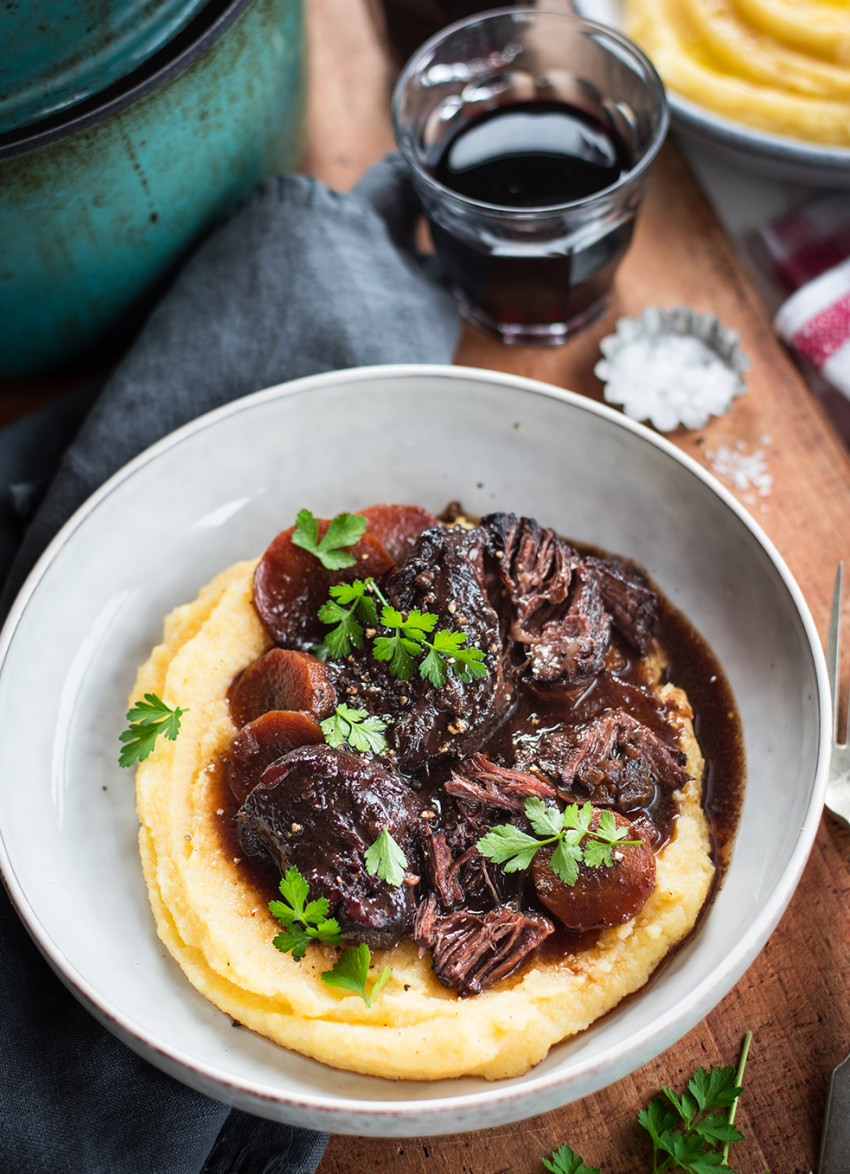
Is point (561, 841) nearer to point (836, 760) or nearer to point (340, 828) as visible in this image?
point (340, 828)

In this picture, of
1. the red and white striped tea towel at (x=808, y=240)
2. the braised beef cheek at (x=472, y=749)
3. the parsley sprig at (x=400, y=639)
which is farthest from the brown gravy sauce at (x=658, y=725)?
the red and white striped tea towel at (x=808, y=240)

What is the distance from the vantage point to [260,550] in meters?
4.74

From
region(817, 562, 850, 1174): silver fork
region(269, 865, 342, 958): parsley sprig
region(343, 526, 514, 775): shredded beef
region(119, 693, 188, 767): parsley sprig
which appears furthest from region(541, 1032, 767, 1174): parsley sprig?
region(119, 693, 188, 767): parsley sprig

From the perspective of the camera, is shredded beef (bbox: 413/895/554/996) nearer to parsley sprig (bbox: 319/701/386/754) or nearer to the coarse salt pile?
parsley sprig (bbox: 319/701/386/754)

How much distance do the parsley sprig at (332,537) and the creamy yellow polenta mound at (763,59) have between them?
318 centimetres

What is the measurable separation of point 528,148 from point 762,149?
1.21 metres

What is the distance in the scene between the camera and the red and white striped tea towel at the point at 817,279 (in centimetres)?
527

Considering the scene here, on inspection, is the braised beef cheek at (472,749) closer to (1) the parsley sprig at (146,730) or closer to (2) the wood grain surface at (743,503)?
(1) the parsley sprig at (146,730)

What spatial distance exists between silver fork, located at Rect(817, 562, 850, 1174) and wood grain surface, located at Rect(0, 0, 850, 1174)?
7 centimetres

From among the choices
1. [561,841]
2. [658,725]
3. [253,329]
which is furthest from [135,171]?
[561,841]

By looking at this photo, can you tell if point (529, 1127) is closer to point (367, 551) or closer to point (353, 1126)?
point (353, 1126)

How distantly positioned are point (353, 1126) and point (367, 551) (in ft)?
6.92

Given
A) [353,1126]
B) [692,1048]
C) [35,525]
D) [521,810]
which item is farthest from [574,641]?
[35,525]

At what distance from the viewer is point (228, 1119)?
3818 mm
